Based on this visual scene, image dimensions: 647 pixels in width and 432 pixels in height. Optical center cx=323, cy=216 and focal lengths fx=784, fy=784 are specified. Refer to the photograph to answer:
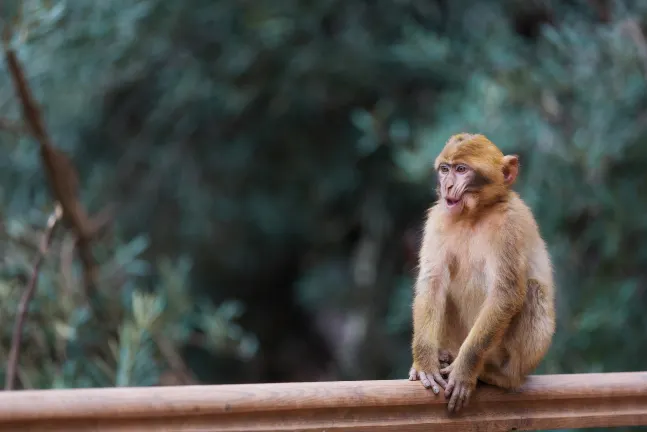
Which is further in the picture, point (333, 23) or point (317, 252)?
point (317, 252)

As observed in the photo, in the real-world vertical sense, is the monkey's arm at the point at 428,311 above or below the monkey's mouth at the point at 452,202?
below

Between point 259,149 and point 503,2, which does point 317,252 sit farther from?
point 503,2

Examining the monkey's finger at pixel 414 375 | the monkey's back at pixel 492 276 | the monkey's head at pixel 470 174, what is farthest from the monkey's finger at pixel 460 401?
the monkey's head at pixel 470 174

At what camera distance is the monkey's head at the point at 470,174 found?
2.56 meters

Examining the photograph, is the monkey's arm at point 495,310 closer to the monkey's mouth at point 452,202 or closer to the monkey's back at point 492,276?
the monkey's back at point 492,276

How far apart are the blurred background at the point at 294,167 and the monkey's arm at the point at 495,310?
1.92 meters

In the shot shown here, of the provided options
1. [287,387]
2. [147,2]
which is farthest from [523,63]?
[287,387]

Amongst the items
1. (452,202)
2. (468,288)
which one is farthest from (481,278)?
(452,202)

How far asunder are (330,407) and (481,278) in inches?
33.5

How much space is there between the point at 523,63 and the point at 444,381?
3053 mm

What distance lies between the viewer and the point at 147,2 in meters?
5.26

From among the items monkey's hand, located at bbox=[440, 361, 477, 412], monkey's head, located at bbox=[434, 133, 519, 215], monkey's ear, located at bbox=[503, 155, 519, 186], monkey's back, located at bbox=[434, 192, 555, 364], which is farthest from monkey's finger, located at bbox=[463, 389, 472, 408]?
monkey's ear, located at bbox=[503, 155, 519, 186]

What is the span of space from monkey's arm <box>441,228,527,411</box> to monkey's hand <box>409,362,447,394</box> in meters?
0.03

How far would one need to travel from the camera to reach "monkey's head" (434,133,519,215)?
256 cm
